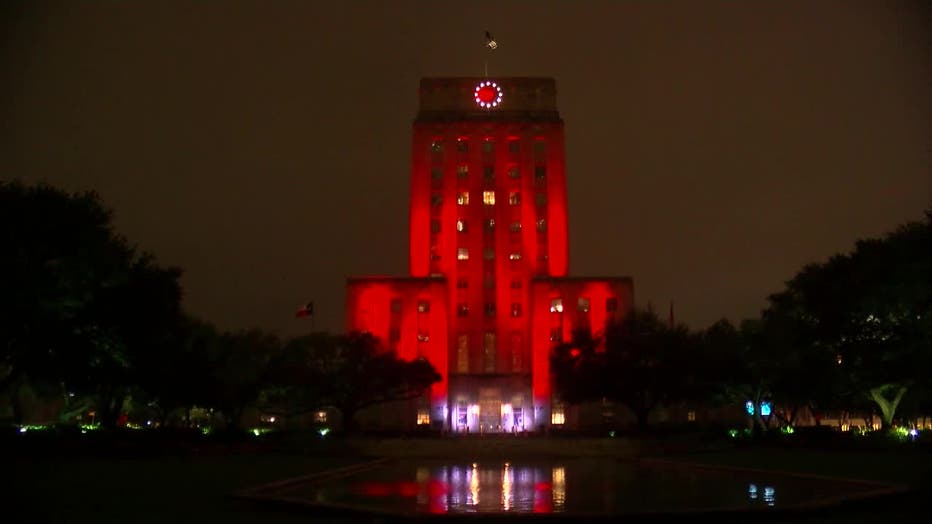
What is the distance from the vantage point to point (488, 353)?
3671 inches

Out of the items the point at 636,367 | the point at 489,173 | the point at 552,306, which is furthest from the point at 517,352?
the point at 636,367

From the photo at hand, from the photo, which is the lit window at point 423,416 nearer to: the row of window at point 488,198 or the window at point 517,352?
the window at point 517,352

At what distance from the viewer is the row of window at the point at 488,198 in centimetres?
9631

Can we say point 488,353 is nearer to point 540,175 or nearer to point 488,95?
point 540,175

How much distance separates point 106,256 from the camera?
3597cm

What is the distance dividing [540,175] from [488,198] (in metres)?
6.30

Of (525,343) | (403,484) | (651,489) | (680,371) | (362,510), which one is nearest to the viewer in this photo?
(362,510)

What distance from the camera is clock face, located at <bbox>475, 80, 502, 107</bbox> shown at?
324 ft

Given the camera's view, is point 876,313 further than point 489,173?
No

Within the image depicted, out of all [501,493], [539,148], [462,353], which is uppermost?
[539,148]

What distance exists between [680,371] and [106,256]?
3960 cm

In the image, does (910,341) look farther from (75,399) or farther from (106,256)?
(75,399)

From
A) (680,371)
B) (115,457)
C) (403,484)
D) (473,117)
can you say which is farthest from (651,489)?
(473,117)

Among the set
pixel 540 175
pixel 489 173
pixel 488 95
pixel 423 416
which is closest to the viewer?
pixel 423 416
